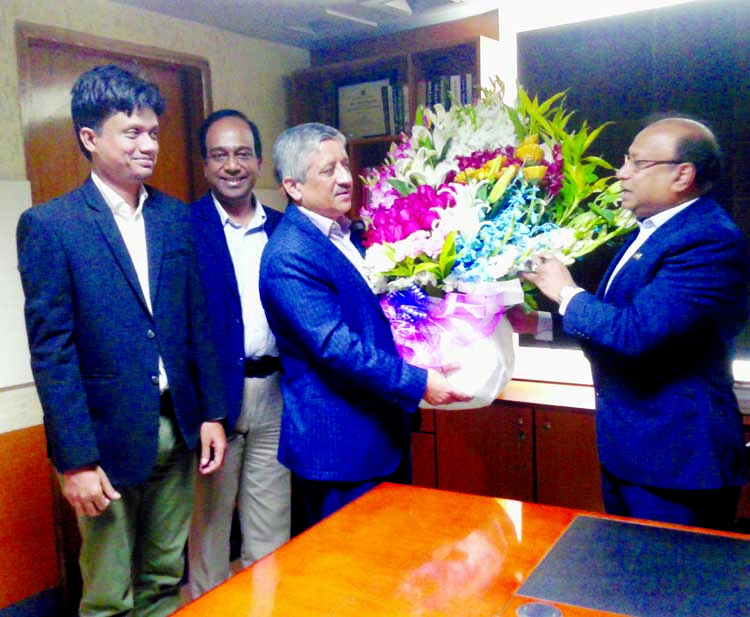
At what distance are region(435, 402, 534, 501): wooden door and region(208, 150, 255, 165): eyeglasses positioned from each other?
4.58 feet

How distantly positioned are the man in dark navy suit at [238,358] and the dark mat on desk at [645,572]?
1248 mm

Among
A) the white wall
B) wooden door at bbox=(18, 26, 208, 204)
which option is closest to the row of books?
the white wall

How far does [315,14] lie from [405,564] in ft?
9.28

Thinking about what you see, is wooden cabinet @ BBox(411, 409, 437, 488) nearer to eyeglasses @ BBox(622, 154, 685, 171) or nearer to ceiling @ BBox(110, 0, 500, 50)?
eyeglasses @ BBox(622, 154, 685, 171)

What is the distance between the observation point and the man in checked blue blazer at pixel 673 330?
5.35 ft

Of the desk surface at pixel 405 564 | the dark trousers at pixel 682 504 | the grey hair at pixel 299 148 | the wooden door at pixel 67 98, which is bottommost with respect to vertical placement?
the dark trousers at pixel 682 504

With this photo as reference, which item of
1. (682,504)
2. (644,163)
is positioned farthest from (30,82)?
(682,504)

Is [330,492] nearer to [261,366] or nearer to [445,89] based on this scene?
[261,366]

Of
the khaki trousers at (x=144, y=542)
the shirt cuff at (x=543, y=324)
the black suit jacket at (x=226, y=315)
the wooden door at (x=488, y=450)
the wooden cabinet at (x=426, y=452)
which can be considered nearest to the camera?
the khaki trousers at (x=144, y=542)

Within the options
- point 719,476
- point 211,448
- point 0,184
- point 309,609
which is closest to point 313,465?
point 211,448

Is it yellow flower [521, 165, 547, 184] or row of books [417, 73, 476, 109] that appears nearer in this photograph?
yellow flower [521, 165, 547, 184]

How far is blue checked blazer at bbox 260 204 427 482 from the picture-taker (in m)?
1.72

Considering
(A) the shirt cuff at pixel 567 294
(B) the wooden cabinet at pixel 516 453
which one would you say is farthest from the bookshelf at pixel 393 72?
(A) the shirt cuff at pixel 567 294

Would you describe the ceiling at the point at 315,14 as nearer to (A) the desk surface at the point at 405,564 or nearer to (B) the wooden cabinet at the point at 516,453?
(B) the wooden cabinet at the point at 516,453
